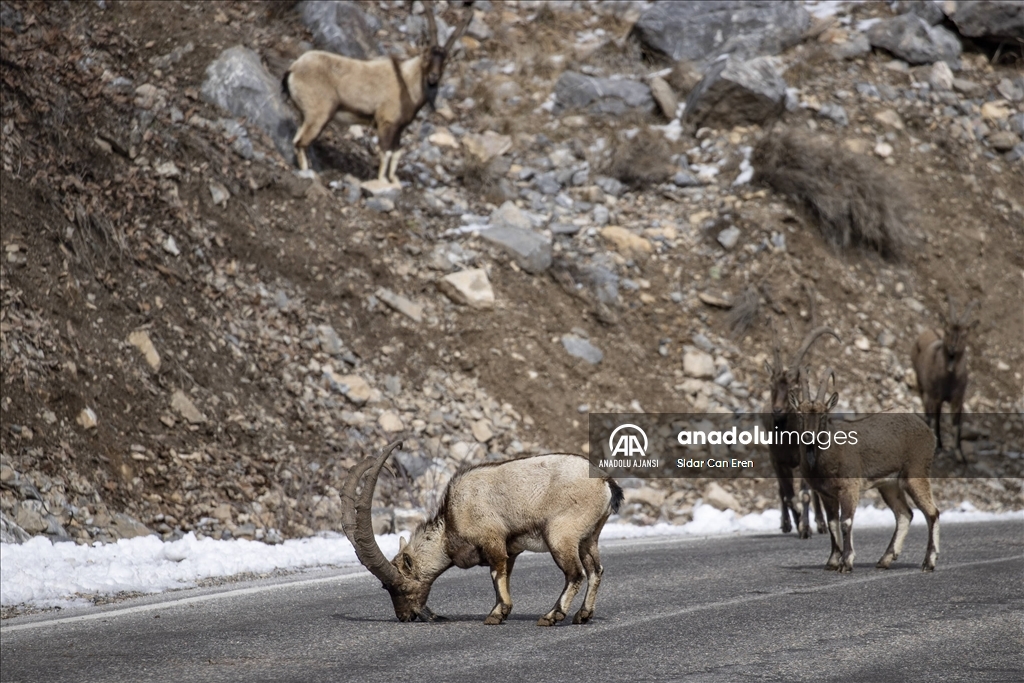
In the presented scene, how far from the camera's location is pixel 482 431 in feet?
56.2

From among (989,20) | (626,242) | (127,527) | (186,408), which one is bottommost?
(127,527)

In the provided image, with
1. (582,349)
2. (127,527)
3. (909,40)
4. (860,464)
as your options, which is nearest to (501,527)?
(860,464)

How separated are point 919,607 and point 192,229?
42.0ft

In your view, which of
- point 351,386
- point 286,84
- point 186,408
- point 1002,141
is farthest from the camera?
point 1002,141

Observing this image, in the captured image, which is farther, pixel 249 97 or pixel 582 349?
pixel 249 97

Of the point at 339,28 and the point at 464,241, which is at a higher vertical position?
the point at 339,28

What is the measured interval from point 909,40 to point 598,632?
24608mm

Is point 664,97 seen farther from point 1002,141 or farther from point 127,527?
point 127,527

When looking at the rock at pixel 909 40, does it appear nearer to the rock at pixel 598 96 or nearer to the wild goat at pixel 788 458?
the rock at pixel 598 96

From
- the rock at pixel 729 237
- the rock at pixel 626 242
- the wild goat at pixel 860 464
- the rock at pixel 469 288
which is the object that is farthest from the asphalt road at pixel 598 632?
the rock at pixel 729 237

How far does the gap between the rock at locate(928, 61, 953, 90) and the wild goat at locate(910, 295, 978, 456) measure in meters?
8.66

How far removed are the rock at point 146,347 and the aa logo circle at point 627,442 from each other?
303 inches

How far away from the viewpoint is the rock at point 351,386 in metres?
16.6

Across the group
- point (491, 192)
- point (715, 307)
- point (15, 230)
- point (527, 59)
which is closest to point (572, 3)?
point (527, 59)
